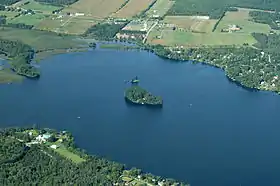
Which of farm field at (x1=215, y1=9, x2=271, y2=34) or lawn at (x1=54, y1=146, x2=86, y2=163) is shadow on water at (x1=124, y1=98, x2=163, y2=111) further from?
farm field at (x1=215, y1=9, x2=271, y2=34)

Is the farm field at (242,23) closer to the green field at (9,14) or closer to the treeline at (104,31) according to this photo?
the treeline at (104,31)

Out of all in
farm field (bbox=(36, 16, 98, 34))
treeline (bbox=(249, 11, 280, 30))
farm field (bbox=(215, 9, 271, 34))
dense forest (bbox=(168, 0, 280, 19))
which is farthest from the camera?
dense forest (bbox=(168, 0, 280, 19))

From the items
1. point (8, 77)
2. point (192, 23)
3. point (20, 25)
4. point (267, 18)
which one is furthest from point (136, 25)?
point (8, 77)

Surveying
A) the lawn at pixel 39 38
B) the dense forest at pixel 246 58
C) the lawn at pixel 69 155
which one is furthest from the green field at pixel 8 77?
the dense forest at pixel 246 58

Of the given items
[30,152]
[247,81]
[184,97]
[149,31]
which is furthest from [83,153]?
[149,31]

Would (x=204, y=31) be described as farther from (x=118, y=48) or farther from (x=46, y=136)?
(x=46, y=136)

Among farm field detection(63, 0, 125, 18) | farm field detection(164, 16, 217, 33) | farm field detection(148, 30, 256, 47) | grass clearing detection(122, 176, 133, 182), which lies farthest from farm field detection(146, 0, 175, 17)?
grass clearing detection(122, 176, 133, 182)

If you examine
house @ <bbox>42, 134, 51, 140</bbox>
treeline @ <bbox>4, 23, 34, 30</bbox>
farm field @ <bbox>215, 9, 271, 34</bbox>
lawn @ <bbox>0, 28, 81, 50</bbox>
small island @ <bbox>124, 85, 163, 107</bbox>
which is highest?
farm field @ <bbox>215, 9, 271, 34</bbox>
